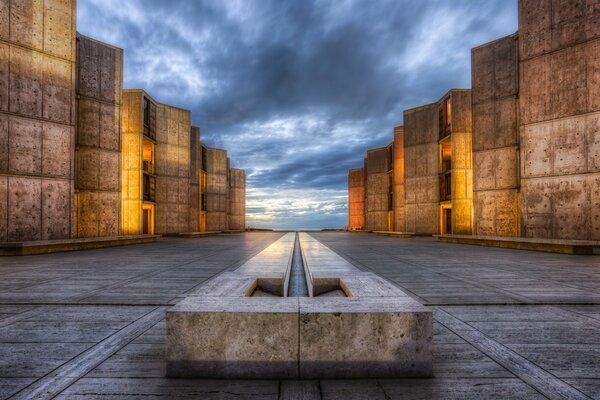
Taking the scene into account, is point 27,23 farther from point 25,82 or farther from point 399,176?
point 399,176

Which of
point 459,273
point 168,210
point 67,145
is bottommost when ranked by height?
point 459,273

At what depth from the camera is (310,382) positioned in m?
2.22

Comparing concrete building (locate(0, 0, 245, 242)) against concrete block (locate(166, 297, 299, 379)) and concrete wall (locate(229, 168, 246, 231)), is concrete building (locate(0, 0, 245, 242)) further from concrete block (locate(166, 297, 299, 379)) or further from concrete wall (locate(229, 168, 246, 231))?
concrete wall (locate(229, 168, 246, 231))

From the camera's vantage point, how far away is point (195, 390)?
7.01 ft

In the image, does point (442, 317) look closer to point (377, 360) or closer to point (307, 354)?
point (377, 360)

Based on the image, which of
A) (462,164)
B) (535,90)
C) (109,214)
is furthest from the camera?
(462,164)

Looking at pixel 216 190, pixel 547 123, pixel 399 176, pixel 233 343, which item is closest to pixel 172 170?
pixel 216 190

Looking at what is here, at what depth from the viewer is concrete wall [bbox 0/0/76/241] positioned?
41.1 ft

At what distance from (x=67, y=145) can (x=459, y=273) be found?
1615 centimetres

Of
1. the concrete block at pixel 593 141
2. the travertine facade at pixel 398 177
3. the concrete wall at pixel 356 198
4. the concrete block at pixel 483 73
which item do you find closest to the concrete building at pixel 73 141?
the travertine facade at pixel 398 177

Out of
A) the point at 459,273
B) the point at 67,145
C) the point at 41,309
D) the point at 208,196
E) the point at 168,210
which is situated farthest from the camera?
the point at 208,196

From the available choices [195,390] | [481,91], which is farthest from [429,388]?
[481,91]

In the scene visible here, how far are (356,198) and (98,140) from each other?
103 ft

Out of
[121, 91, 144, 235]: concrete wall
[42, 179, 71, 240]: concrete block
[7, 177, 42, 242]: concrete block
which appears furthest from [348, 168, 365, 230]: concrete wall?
[7, 177, 42, 242]: concrete block
